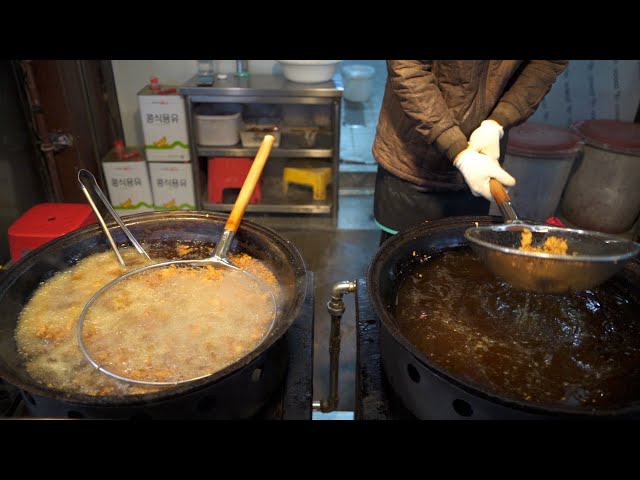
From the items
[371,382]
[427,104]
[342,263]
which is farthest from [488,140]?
[342,263]

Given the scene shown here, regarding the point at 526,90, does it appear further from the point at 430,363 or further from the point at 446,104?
the point at 430,363

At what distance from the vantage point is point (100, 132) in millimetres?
4023

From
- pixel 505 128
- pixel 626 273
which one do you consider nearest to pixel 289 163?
pixel 505 128

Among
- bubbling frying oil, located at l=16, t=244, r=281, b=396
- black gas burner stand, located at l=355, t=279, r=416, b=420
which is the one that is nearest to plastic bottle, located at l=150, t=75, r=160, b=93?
bubbling frying oil, located at l=16, t=244, r=281, b=396

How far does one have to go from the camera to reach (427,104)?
1.79 meters

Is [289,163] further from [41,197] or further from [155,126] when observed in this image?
[41,197]

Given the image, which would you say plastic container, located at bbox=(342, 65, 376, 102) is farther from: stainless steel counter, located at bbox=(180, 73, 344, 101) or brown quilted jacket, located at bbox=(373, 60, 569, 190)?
brown quilted jacket, located at bbox=(373, 60, 569, 190)

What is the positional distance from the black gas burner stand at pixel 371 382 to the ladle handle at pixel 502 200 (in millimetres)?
537

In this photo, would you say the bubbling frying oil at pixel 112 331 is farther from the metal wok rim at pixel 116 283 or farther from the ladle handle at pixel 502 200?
the ladle handle at pixel 502 200

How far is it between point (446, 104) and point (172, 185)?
9.09ft

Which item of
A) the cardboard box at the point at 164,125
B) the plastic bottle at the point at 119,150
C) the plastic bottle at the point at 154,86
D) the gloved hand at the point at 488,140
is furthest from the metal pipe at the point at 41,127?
the gloved hand at the point at 488,140

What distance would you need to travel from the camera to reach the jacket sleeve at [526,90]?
1.90m
